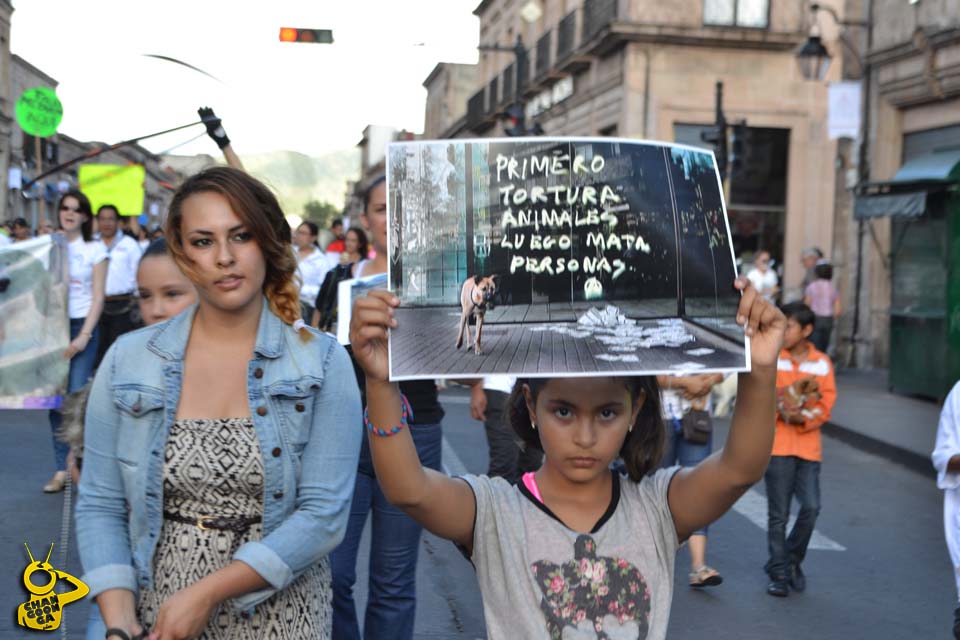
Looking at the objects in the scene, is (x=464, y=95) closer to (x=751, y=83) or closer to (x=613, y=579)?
(x=751, y=83)

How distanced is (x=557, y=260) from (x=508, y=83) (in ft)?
113

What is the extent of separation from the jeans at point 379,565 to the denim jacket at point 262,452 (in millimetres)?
1408

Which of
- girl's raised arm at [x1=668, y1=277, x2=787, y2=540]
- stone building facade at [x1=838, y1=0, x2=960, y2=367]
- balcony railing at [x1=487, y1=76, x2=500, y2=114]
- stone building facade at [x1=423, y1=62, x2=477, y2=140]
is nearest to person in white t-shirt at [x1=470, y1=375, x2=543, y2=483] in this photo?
girl's raised arm at [x1=668, y1=277, x2=787, y2=540]

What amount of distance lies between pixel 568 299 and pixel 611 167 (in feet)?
0.89

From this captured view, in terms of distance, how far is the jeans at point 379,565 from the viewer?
404cm

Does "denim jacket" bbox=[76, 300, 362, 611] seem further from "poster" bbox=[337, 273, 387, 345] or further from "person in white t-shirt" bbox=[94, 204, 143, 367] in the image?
"person in white t-shirt" bbox=[94, 204, 143, 367]

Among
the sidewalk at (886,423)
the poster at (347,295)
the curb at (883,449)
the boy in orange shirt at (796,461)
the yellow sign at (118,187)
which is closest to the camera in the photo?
the poster at (347,295)

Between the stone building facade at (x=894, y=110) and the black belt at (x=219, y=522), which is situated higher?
the stone building facade at (x=894, y=110)

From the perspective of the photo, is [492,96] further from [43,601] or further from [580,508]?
[580,508]

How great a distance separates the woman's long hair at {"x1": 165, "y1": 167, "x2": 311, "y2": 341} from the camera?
102 inches

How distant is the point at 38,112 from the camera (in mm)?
16203

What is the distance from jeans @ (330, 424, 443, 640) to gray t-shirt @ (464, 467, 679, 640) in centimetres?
155

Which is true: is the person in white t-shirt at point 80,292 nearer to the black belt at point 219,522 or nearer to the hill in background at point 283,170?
the hill in background at point 283,170

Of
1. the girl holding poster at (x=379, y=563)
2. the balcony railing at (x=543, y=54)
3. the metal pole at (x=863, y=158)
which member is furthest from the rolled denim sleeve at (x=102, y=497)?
the balcony railing at (x=543, y=54)
